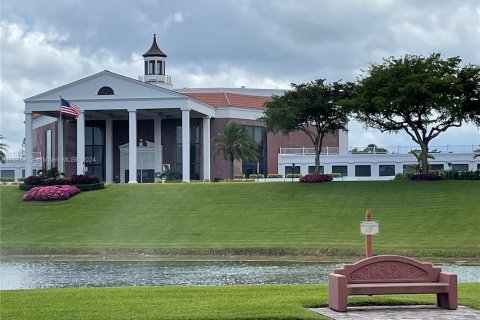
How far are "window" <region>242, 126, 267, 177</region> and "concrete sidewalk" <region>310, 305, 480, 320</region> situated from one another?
7467 centimetres

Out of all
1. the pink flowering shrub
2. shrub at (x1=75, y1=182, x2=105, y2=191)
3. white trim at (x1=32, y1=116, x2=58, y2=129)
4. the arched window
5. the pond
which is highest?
the arched window

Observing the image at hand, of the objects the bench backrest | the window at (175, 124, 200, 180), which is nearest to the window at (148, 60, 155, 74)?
the window at (175, 124, 200, 180)

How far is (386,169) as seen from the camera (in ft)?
297

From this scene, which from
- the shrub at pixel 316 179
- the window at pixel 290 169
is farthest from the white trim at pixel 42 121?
the shrub at pixel 316 179

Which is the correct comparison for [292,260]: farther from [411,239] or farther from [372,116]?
[372,116]

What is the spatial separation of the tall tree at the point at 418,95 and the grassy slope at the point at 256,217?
564cm

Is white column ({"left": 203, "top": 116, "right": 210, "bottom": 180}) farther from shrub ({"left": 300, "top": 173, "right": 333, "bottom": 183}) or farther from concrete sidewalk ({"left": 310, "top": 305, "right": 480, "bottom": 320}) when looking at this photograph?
concrete sidewalk ({"left": 310, "top": 305, "right": 480, "bottom": 320})

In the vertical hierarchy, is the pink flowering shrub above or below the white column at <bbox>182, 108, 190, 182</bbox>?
below

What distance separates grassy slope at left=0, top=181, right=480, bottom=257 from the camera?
41.7 metres

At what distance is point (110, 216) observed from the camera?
5203 centimetres

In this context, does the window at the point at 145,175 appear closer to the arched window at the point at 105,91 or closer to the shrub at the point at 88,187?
the arched window at the point at 105,91

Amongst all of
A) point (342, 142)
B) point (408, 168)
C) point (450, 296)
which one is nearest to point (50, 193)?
point (408, 168)

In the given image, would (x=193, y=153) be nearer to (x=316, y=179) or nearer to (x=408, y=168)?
(x=408, y=168)

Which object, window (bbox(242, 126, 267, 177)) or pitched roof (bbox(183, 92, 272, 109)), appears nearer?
pitched roof (bbox(183, 92, 272, 109))
